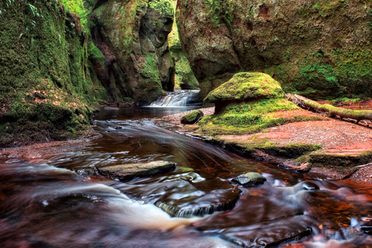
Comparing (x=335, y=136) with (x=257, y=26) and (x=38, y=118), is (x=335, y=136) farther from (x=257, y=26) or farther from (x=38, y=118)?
(x=257, y=26)

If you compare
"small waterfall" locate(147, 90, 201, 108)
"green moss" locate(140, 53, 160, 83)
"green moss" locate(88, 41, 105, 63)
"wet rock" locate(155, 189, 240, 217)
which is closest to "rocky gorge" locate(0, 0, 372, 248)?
"wet rock" locate(155, 189, 240, 217)

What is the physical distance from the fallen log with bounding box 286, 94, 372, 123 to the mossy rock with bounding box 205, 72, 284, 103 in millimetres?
766

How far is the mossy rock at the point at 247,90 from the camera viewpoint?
404 inches

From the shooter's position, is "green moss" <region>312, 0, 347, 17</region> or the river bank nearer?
the river bank

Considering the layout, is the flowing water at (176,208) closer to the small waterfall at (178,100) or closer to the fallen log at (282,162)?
the fallen log at (282,162)

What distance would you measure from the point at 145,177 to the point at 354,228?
321 centimetres

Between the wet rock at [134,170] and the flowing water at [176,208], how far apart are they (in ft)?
0.41

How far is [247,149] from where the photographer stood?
7348 millimetres

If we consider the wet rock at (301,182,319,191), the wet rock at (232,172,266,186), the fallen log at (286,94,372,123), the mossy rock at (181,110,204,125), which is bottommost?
the wet rock at (301,182,319,191)

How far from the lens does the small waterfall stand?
2397 cm

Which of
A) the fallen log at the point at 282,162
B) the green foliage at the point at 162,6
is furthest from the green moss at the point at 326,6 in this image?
the green foliage at the point at 162,6

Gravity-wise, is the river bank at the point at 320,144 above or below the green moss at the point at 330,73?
below

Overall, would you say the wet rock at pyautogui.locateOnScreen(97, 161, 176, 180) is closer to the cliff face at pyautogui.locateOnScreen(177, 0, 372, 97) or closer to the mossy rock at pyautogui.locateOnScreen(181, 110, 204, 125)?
the mossy rock at pyautogui.locateOnScreen(181, 110, 204, 125)

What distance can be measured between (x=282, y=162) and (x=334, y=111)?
350 cm
